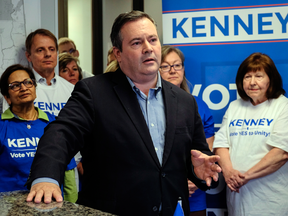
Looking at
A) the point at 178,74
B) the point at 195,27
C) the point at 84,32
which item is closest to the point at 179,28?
the point at 195,27

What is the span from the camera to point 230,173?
8.95 ft

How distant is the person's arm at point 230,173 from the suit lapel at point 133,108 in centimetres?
131

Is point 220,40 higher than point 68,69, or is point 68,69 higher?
point 220,40

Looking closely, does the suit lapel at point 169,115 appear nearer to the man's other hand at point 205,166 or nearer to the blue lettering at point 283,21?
the man's other hand at point 205,166

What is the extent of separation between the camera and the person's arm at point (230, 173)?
2.67m

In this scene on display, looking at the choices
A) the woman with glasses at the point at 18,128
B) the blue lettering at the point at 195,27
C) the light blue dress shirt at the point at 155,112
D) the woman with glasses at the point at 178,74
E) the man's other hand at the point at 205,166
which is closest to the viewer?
the man's other hand at the point at 205,166

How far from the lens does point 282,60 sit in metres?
3.06

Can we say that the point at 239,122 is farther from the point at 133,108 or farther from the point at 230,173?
the point at 133,108

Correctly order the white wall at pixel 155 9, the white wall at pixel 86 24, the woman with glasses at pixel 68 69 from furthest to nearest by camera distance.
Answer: the white wall at pixel 86 24
the white wall at pixel 155 9
the woman with glasses at pixel 68 69

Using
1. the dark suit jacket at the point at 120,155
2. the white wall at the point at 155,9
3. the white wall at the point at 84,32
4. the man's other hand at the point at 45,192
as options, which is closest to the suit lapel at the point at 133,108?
the dark suit jacket at the point at 120,155

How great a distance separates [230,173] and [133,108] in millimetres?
1412

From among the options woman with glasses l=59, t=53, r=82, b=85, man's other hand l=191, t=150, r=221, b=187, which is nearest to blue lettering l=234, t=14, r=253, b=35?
woman with glasses l=59, t=53, r=82, b=85

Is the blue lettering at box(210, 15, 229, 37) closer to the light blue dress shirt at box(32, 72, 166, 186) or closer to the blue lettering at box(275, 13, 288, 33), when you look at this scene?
the blue lettering at box(275, 13, 288, 33)

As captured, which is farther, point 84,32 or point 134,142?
point 84,32
